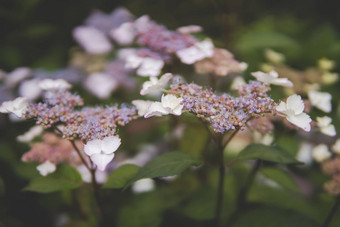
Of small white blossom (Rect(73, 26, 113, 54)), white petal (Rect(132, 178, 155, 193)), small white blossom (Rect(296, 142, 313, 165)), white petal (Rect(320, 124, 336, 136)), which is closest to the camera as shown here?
white petal (Rect(320, 124, 336, 136))

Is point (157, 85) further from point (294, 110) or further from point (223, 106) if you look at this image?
point (294, 110)

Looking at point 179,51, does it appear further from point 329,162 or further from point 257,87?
point 329,162

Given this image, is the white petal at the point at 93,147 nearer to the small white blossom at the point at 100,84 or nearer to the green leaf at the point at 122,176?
the green leaf at the point at 122,176

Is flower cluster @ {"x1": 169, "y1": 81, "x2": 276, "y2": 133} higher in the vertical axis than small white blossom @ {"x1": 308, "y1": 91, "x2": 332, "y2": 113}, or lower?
higher

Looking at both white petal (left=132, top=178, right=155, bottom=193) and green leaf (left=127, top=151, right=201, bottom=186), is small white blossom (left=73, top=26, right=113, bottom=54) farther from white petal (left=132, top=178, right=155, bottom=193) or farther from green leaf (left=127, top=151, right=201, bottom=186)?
green leaf (left=127, top=151, right=201, bottom=186)

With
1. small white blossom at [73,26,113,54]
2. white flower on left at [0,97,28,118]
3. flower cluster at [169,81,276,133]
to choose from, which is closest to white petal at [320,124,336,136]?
flower cluster at [169,81,276,133]

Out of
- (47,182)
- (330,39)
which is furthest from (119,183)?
(330,39)
